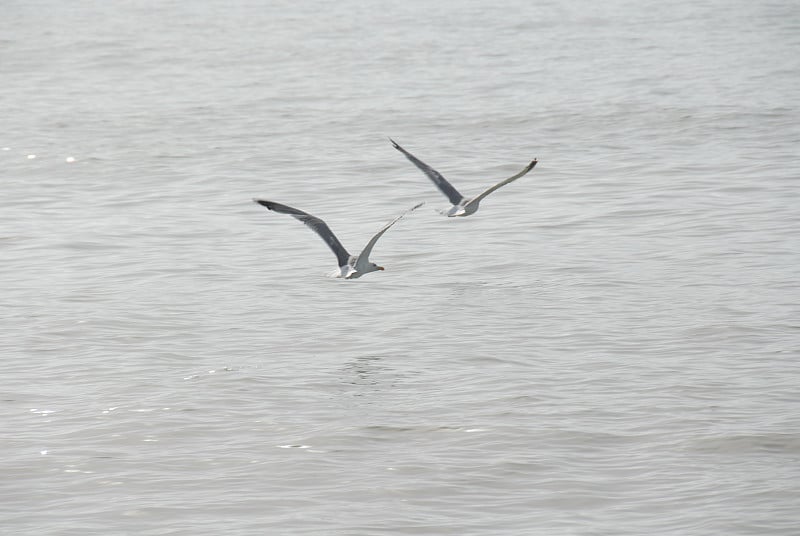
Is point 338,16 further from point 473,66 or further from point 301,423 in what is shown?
point 301,423

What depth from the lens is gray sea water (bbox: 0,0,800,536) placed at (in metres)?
9.99

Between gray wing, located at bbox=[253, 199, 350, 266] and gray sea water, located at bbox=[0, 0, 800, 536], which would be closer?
gray sea water, located at bbox=[0, 0, 800, 536]

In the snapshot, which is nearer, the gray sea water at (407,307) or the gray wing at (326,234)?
the gray sea water at (407,307)

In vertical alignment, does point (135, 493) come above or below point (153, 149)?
above

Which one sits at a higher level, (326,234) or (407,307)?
(326,234)

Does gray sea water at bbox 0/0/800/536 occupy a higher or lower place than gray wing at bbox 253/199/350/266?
lower


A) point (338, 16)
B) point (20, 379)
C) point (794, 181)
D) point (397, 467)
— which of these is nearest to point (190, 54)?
point (338, 16)

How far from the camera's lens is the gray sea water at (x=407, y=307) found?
999 cm

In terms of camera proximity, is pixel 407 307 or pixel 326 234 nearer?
pixel 326 234

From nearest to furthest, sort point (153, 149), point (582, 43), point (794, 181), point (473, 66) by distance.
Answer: point (794, 181)
point (153, 149)
point (473, 66)
point (582, 43)

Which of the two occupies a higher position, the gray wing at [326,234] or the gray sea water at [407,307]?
the gray wing at [326,234]

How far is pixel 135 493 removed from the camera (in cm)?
1001

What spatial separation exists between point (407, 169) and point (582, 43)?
49.5ft

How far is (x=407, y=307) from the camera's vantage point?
15180 millimetres
